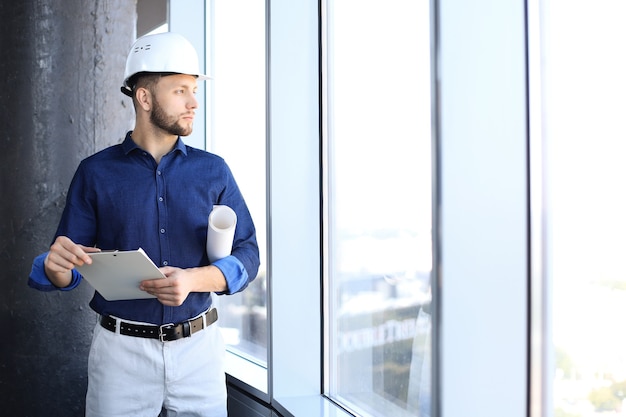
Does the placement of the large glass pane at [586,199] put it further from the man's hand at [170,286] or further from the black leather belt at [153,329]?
the black leather belt at [153,329]

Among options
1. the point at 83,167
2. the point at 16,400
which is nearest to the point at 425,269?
the point at 83,167

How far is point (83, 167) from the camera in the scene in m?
2.03

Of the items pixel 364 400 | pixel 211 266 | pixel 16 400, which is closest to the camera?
pixel 211 266

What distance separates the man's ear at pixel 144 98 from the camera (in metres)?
2.01

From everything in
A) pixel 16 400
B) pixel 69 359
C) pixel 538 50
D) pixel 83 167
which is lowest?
pixel 16 400

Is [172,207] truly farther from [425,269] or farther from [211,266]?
[425,269]

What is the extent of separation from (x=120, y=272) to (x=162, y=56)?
0.73 meters

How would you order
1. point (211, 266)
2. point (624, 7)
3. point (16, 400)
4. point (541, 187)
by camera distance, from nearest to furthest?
point (624, 7)
point (541, 187)
point (211, 266)
point (16, 400)

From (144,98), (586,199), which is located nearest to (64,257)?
(144,98)

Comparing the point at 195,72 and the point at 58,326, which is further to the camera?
the point at 58,326

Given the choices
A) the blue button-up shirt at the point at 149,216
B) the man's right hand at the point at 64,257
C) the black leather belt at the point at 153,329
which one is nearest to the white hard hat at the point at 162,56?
the blue button-up shirt at the point at 149,216

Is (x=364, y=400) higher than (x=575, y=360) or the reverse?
the reverse

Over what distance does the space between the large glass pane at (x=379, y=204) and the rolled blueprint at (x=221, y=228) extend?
0.58 m

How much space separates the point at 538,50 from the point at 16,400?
2.57 m
